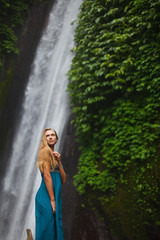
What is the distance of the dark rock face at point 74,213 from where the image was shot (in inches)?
172

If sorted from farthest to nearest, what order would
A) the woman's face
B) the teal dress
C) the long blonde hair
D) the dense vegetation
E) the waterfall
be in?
the waterfall, the dense vegetation, the woman's face, the long blonde hair, the teal dress

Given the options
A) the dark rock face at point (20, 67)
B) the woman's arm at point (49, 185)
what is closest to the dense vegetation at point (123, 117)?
the woman's arm at point (49, 185)

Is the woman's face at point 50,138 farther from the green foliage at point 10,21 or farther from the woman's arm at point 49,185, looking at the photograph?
the green foliage at point 10,21


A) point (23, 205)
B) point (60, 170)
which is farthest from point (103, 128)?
point (23, 205)

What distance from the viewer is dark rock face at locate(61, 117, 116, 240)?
4378mm

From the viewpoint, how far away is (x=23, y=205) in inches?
255

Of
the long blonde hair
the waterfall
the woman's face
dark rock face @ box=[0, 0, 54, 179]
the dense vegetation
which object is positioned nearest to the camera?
the long blonde hair

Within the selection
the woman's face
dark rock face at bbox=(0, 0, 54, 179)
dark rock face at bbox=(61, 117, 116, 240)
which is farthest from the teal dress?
dark rock face at bbox=(0, 0, 54, 179)

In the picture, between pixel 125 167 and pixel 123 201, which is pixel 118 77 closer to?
pixel 125 167

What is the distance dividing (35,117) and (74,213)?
4.76 meters

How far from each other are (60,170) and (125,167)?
2.19 metres

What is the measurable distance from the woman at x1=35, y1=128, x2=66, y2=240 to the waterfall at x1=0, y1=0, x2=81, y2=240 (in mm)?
4096

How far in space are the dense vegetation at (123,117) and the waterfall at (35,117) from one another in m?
2.20

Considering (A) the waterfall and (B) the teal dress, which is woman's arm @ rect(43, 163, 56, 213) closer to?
(B) the teal dress
